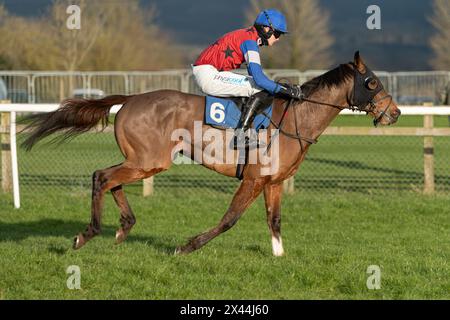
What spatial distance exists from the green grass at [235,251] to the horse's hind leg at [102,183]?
0.62 ft

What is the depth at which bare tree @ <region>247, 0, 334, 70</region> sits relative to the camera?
56031mm

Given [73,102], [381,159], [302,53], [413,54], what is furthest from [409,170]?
[413,54]

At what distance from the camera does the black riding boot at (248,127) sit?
25.3 feet

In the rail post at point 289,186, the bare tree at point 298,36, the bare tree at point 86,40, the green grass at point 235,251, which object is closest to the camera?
the green grass at point 235,251

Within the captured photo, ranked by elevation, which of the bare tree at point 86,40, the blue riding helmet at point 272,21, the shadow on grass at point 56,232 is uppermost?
the bare tree at point 86,40

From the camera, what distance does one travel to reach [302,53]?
57625mm

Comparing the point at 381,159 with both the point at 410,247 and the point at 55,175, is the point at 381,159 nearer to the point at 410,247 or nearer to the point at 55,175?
the point at 55,175

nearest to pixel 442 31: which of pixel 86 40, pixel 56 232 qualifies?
pixel 86 40

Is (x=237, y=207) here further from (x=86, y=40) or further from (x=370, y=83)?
(x=86, y=40)

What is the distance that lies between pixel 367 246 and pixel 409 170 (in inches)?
352

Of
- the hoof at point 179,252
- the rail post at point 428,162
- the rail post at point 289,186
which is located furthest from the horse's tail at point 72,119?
the rail post at point 428,162

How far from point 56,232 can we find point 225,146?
10.5 feet

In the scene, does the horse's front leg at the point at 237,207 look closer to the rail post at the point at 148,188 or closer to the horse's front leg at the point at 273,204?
the horse's front leg at the point at 273,204

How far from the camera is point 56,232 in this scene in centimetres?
1007
